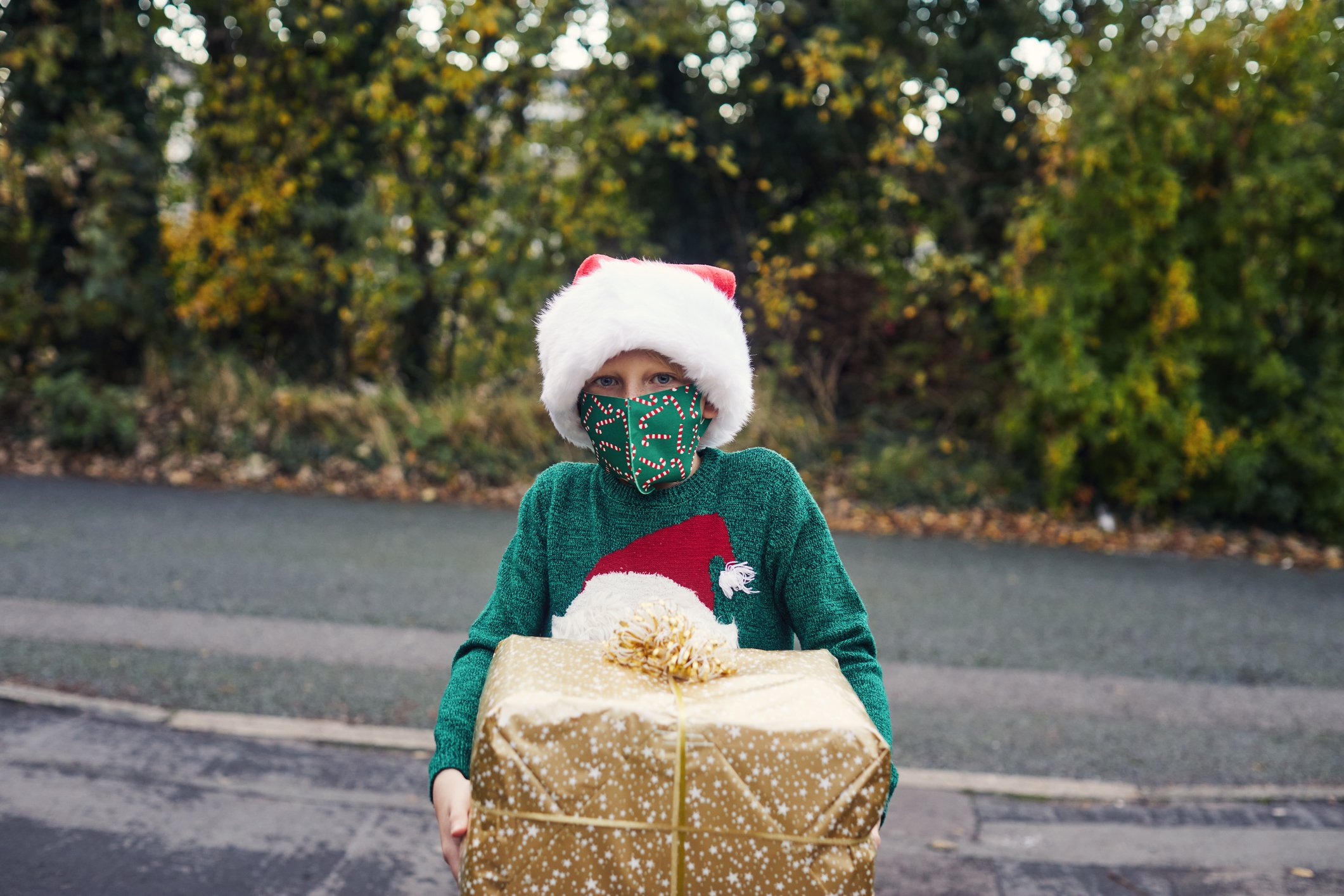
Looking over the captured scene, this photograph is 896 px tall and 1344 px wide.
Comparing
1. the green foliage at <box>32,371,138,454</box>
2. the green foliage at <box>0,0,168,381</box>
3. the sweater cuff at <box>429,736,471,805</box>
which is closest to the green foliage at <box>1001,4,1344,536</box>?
the sweater cuff at <box>429,736,471,805</box>

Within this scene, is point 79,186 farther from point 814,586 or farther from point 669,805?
point 669,805

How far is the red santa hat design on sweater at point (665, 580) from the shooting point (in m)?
1.77

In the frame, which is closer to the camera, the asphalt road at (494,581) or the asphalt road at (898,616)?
the asphalt road at (898,616)

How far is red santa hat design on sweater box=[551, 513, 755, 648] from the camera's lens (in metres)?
1.77

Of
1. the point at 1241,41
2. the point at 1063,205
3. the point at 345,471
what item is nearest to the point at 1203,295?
the point at 1063,205

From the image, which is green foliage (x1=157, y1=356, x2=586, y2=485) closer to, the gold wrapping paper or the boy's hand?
the boy's hand

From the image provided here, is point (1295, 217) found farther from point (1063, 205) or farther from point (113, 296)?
point (113, 296)

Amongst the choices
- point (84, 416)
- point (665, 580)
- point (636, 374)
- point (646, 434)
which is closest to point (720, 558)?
point (665, 580)

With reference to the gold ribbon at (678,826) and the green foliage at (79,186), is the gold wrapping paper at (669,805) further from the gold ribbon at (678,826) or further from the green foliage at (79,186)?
the green foliage at (79,186)

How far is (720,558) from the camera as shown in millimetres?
1834

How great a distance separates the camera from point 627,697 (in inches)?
55.7

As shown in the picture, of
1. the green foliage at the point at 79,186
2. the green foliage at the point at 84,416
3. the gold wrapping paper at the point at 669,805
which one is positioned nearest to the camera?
the gold wrapping paper at the point at 669,805

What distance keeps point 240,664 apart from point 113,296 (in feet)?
20.9

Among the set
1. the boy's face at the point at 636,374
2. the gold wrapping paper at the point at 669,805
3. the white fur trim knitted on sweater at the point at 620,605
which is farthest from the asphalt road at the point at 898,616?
the gold wrapping paper at the point at 669,805
